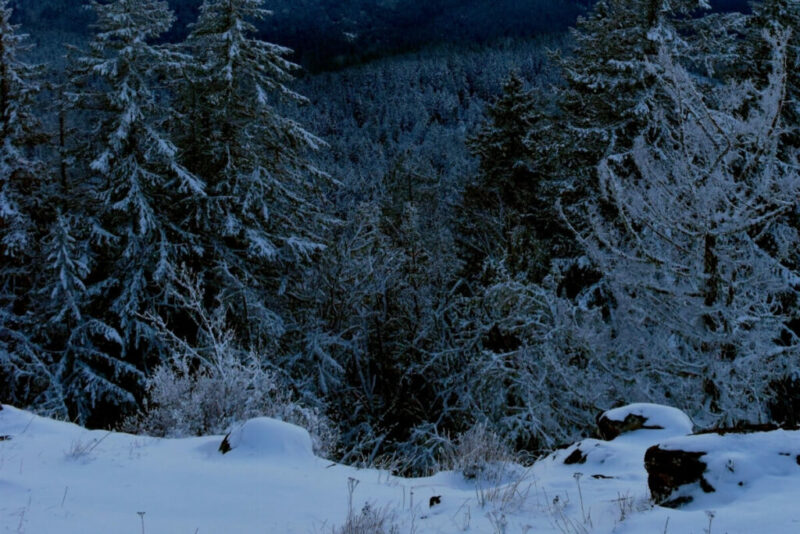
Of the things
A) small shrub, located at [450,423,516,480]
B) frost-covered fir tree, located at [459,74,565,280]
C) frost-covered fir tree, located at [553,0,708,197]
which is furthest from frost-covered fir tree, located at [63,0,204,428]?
frost-covered fir tree, located at [553,0,708,197]

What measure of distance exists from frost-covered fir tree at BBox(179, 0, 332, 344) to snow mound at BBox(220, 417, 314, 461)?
941 centimetres

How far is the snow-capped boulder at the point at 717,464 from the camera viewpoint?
3084 millimetres

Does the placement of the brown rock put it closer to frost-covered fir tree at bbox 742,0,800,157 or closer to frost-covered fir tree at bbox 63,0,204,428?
frost-covered fir tree at bbox 63,0,204,428

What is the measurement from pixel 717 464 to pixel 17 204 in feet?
55.8

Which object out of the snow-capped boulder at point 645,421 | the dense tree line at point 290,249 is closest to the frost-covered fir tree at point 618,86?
the dense tree line at point 290,249

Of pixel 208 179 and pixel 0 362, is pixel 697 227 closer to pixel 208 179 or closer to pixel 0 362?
pixel 208 179

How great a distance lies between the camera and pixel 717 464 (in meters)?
3.20

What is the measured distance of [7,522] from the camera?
116 inches

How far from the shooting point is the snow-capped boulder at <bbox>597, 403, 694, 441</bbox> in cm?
515

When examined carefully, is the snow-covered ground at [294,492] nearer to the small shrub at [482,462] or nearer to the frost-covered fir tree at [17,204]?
the small shrub at [482,462]

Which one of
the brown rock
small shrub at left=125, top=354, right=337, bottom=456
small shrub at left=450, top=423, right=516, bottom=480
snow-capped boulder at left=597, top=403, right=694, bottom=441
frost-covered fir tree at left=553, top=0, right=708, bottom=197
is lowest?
small shrub at left=125, top=354, right=337, bottom=456

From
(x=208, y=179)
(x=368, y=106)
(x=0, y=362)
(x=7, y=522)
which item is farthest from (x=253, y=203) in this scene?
(x=368, y=106)

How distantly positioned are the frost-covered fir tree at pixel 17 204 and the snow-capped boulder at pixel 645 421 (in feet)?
43.1

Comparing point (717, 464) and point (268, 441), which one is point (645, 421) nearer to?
point (717, 464)
